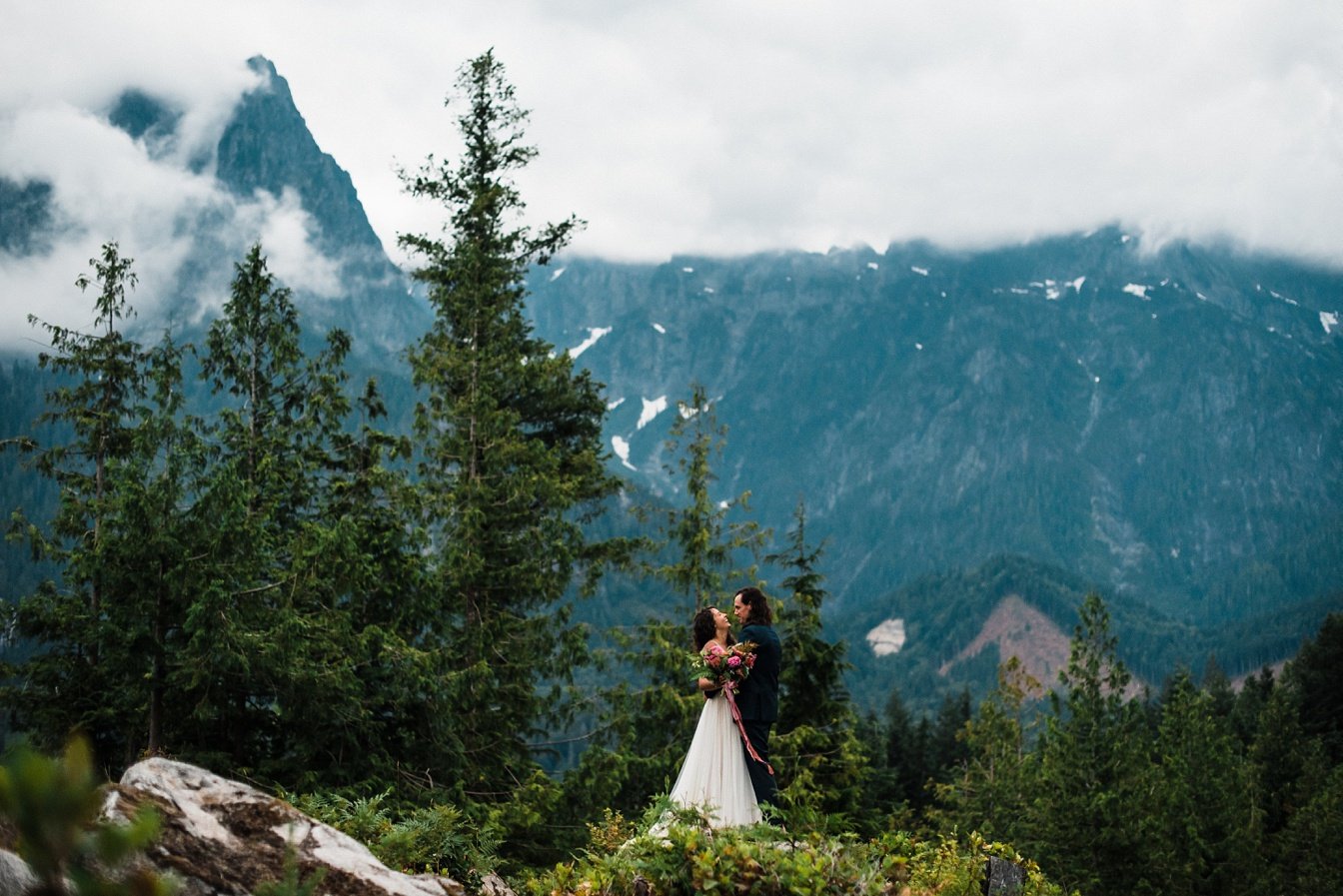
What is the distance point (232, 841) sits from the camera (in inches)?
188

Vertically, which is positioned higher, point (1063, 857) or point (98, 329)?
point (98, 329)

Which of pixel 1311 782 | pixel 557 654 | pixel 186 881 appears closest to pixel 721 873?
pixel 186 881

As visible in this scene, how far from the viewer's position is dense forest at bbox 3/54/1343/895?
37.4ft

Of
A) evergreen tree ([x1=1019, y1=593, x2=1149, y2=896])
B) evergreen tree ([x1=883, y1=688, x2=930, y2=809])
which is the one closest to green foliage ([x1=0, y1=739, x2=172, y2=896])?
evergreen tree ([x1=1019, y1=593, x2=1149, y2=896])

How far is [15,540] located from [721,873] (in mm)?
13395

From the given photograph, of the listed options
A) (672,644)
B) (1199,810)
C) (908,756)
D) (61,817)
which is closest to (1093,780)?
(672,644)

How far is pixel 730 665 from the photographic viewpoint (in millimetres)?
7941

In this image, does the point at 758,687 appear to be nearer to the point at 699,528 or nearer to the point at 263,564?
the point at 263,564

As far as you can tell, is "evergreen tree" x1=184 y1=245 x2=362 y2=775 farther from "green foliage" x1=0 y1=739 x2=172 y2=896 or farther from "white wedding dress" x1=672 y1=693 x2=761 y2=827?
"green foliage" x1=0 y1=739 x2=172 y2=896

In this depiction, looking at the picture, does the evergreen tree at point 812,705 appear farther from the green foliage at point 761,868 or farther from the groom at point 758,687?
the green foliage at point 761,868

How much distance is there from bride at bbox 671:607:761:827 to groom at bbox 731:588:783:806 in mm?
103

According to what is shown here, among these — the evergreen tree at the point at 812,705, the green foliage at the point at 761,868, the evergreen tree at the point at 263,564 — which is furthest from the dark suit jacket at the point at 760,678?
the evergreen tree at the point at 812,705

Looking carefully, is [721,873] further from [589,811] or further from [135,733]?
[589,811]

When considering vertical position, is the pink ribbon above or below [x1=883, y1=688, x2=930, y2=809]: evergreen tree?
above
